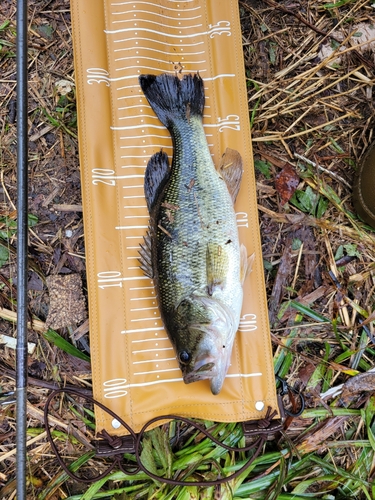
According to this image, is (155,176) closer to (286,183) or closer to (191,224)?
(191,224)

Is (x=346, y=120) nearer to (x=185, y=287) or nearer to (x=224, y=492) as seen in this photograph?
(x=185, y=287)

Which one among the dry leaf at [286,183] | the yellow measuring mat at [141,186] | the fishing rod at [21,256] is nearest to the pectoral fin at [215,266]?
the yellow measuring mat at [141,186]

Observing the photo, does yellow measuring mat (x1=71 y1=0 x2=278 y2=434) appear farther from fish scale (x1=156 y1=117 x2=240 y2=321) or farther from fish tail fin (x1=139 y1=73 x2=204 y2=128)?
fish scale (x1=156 y1=117 x2=240 y2=321)

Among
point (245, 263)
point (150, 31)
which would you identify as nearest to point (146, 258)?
point (245, 263)

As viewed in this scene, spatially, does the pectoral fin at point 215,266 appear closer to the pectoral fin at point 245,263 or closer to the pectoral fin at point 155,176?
the pectoral fin at point 245,263

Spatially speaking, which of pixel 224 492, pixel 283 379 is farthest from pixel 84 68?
pixel 224 492

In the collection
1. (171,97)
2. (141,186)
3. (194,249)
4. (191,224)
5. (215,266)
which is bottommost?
(215,266)
